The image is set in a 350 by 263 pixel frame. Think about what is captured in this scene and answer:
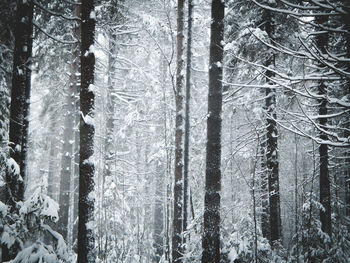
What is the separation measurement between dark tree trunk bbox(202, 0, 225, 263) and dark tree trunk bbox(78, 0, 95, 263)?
9.97 feet

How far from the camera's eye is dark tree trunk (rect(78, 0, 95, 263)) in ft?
17.3

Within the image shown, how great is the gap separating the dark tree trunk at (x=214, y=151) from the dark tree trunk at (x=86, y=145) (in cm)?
304

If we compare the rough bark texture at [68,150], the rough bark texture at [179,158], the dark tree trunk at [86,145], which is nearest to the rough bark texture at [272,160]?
the rough bark texture at [179,158]

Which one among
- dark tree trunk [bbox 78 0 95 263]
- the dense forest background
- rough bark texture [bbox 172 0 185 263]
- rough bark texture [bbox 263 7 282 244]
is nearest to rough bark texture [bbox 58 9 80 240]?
the dense forest background

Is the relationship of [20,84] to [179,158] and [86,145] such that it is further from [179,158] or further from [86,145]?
[179,158]

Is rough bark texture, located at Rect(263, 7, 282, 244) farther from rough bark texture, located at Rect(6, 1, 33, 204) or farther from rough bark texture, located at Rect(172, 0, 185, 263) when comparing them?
rough bark texture, located at Rect(6, 1, 33, 204)

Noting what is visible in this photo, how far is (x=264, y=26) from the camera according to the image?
9.57 m

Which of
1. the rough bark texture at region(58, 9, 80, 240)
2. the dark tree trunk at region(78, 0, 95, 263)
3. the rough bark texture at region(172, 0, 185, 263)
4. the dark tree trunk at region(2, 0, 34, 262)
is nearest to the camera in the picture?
the dark tree trunk at region(78, 0, 95, 263)

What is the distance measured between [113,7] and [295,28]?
7.86 metres

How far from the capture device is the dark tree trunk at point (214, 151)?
5465 mm

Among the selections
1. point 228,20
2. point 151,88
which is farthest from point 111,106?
point 228,20

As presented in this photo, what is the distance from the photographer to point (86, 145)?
567cm

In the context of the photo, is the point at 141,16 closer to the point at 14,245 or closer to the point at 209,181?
the point at 209,181

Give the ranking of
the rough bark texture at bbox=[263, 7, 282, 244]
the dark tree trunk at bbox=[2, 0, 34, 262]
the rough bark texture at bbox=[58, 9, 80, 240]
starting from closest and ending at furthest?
the dark tree trunk at bbox=[2, 0, 34, 262] → the rough bark texture at bbox=[263, 7, 282, 244] → the rough bark texture at bbox=[58, 9, 80, 240]
